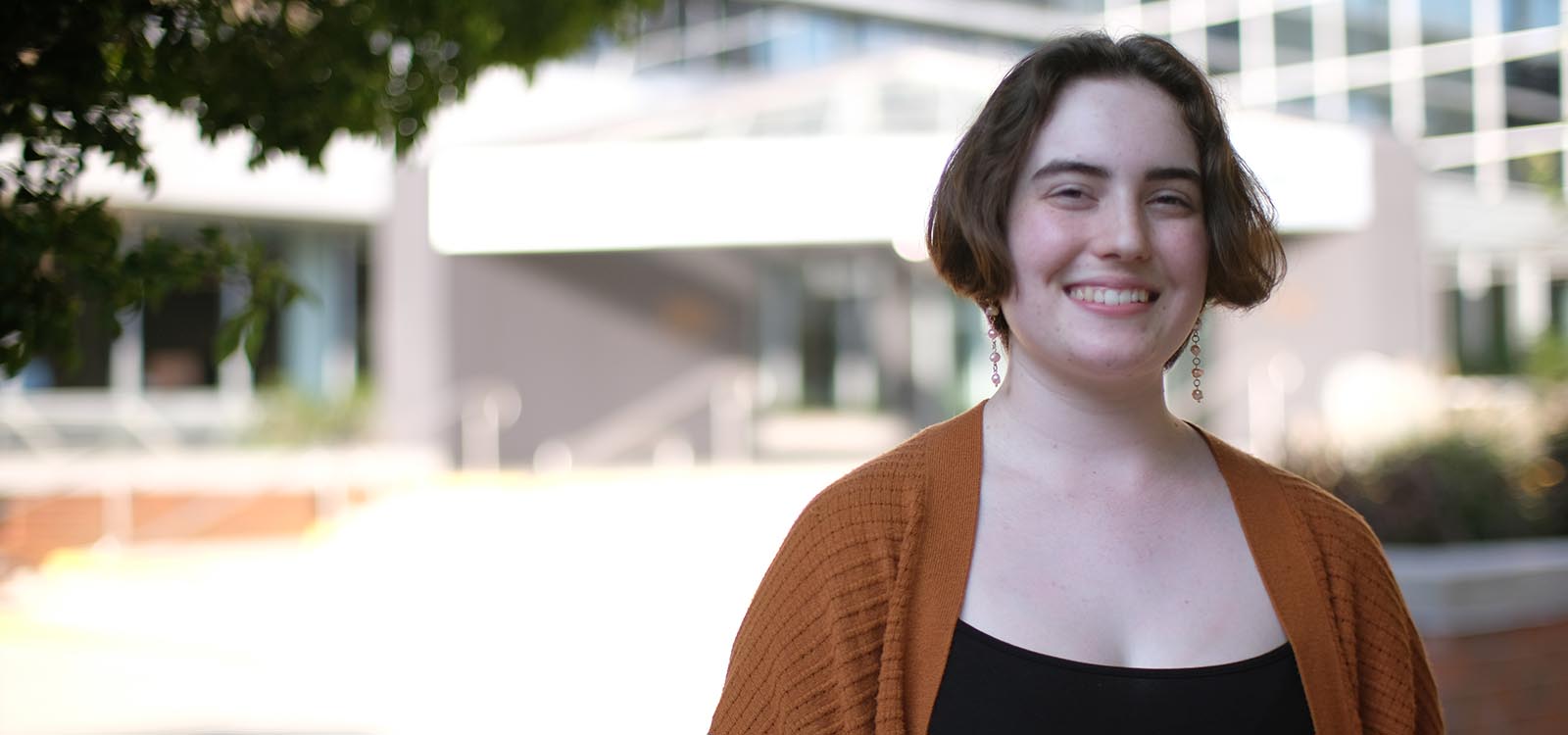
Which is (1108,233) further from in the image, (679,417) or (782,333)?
(782,333)

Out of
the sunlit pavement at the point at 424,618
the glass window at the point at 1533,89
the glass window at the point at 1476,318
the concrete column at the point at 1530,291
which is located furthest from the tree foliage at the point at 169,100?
the concrete column at the point at 1530,291

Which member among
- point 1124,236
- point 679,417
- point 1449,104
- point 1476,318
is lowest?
point 679,417

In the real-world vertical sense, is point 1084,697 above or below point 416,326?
below

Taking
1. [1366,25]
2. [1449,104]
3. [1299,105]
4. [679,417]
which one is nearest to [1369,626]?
[679,417]

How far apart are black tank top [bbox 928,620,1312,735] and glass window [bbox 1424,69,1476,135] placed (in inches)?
1030

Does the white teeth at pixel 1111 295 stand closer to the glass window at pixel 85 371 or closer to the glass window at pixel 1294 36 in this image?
the glass window at pixel 85 371

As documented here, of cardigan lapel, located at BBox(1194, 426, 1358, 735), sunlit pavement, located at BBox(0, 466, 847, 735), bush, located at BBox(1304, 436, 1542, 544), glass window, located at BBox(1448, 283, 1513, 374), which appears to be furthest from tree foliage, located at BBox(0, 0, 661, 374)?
glass window, located at BBox(1448, 283, 1513, 374)

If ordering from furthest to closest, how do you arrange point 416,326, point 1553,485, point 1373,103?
point 1373,103 < point 416,326 < point 1553,485

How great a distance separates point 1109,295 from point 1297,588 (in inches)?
18.7

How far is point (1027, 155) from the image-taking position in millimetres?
1913

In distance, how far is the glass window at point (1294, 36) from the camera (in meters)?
26.5

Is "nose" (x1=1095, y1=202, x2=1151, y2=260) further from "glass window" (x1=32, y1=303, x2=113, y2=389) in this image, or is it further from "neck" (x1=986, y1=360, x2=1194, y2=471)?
"glass window" (x1=32, y1=303, x2=113, y2=389)

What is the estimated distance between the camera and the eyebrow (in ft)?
6.14

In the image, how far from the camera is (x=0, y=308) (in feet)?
8.49
